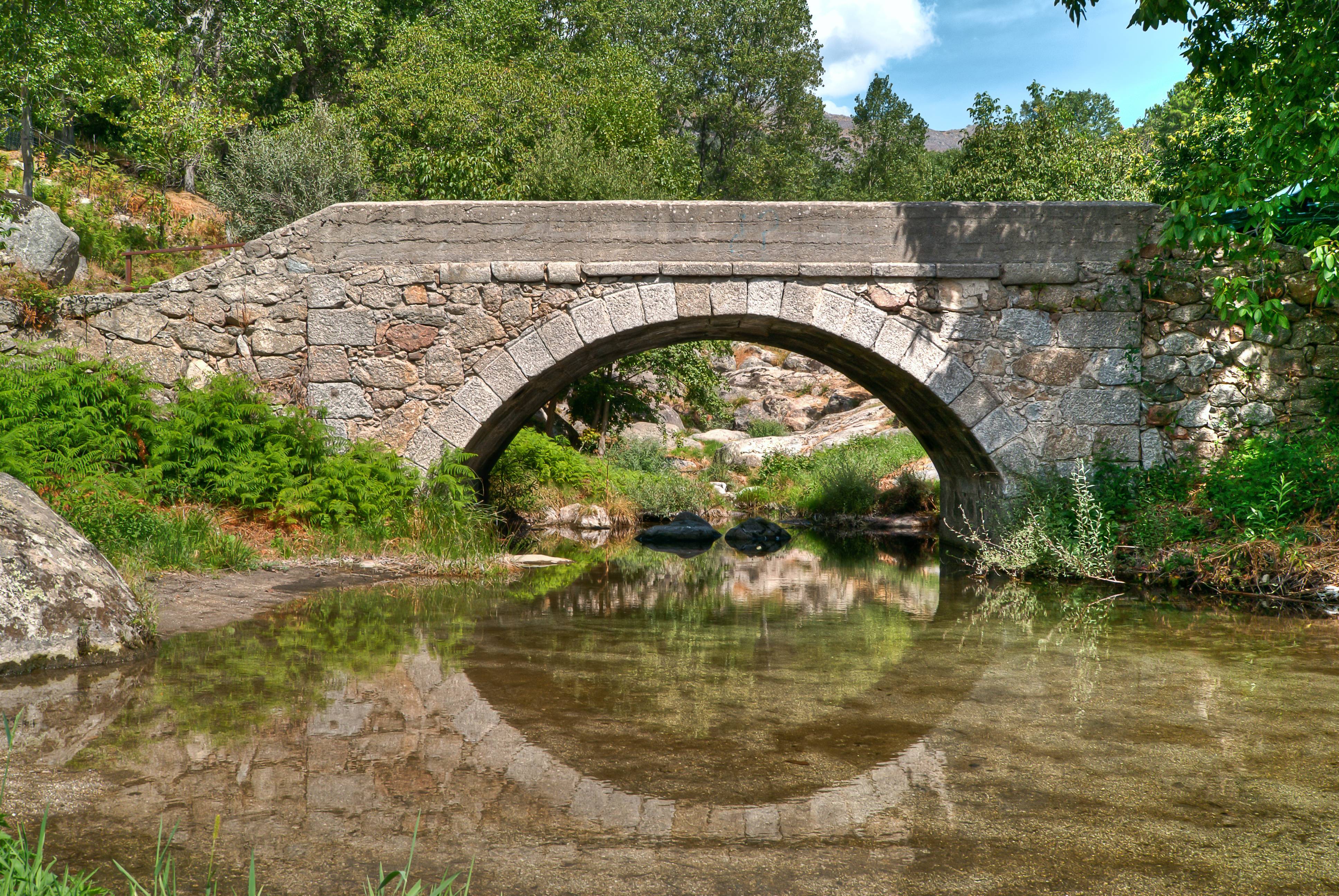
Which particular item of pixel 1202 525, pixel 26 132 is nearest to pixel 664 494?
pixel 1202 525

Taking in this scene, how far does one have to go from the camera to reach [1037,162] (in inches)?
796

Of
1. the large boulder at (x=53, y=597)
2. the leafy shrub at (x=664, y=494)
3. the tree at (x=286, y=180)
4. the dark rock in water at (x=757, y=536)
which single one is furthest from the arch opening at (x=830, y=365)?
the tree at (x=286, y=180)

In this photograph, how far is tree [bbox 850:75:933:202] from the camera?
103 feet

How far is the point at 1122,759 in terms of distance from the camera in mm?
3203

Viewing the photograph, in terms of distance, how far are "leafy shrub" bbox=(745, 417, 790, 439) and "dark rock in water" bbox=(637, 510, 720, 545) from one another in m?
10.2

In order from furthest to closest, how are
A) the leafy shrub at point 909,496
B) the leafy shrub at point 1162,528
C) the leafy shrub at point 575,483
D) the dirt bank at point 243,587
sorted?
the leafy shrub at point 909,496, the leafy shrub at point 575,483, the leafy shrub at point 1162,528, the dirt bank at point 243,587

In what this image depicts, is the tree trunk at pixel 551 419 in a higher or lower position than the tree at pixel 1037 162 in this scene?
lower

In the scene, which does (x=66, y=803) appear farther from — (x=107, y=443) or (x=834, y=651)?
(x=107, y=443)

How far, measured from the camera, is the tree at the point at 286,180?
17.4 metres

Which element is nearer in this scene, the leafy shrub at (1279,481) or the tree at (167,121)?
the leafy shrub at (1279,481)

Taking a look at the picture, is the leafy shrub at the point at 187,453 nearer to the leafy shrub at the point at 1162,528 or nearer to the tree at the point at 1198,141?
the leafy shrub at the point at 1162,528

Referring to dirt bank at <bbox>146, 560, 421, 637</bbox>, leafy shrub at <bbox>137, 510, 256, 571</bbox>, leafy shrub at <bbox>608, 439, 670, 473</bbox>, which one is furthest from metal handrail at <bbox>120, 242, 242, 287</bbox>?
leafy shrub at <bbox>608, 439, 670, 473</bbox>

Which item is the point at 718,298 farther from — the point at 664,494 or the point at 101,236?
the point at 101,236

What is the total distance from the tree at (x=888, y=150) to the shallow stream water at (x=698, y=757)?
2780 centimetres
